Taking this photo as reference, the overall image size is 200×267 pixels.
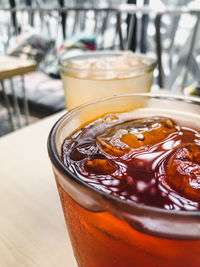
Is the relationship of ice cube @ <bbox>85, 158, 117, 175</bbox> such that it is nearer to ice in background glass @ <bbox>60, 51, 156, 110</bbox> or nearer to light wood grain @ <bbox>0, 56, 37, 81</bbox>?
ice in background glass @ <bbox>60, 51, 156, 110</bbox>

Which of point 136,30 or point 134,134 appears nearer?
point 134,134

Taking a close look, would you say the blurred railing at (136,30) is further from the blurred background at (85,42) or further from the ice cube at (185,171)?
the ice cube at (185,171)

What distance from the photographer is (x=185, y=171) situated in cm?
21

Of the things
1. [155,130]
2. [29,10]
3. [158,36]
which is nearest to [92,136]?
[155,130]

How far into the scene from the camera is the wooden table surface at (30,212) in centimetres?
31

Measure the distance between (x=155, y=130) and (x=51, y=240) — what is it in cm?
17

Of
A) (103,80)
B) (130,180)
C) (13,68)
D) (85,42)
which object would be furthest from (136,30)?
(130,180)

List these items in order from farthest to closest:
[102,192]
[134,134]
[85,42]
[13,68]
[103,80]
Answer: [85,42]
[13,68]
[103,80]
[134,134]
[102,192]

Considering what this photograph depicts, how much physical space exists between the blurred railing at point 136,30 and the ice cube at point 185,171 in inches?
75.4

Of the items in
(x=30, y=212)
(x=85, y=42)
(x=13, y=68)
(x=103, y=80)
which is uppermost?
(x=103, y=80)

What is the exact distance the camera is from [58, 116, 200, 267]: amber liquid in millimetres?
156

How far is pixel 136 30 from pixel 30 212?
8.93 ft

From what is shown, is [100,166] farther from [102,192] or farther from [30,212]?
[30,212]

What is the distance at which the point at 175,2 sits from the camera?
98.8 inches
